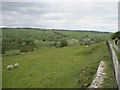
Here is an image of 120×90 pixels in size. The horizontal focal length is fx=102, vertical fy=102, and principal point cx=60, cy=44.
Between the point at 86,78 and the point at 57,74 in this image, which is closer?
the point at 86,78

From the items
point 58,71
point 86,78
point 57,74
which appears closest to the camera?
point 86,78

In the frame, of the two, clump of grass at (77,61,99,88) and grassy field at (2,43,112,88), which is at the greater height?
clump of grass at (77,61,99,88)

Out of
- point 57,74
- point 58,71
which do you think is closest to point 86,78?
point 57,74

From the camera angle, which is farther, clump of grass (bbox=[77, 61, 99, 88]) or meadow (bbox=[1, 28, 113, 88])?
meadow (bbox=[1, 28, 113, 88])

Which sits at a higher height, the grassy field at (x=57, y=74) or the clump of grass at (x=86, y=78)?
the clump of grass at (x=86, y=78)

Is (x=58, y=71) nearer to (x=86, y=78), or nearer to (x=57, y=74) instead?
(x=57, y=74)

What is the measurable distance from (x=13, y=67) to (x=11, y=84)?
935cm

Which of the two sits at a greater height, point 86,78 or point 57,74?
point 86,78

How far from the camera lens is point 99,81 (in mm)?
9438

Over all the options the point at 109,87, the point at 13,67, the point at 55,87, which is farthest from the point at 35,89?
the point at 13,67

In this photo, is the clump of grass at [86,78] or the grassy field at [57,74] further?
the grassy field at [57,74]

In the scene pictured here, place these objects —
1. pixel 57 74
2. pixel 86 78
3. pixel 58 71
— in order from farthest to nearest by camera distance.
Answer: pixel 58 71 → pixel 57 74 → pixel 86 78

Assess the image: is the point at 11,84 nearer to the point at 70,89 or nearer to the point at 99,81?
the point at 70,89

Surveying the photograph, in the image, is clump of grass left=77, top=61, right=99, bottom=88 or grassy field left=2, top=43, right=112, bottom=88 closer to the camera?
clump of grass left=77, top=61, right=99, bottom=88
